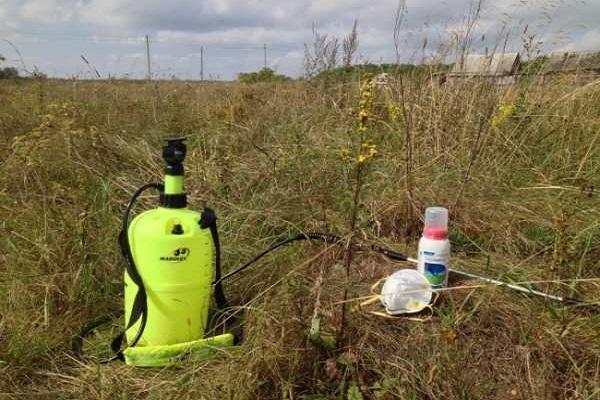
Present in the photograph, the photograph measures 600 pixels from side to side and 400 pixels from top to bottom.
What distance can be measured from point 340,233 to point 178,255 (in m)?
0.83

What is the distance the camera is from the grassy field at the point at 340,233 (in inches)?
55.2

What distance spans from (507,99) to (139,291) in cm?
266

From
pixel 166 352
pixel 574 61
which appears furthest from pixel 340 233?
pixel 574 61

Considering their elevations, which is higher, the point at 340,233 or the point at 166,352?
the point at 340,233

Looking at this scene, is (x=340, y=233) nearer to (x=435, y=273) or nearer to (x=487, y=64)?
(x=435, y=273)

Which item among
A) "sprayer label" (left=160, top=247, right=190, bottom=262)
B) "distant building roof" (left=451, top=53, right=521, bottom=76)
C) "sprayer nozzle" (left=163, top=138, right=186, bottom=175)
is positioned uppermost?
"distant building roof" (left=451, top=53, right=521, bottom=76)

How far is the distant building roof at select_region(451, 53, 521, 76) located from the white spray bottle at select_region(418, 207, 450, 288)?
1875 mm

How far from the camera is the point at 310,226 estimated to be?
2314 millimetres

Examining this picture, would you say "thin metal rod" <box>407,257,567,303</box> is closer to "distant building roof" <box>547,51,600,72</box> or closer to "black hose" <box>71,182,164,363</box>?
"black hose" <box>71,182,164,363</box>

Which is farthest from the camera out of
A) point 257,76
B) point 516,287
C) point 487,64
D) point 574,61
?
point 257,76

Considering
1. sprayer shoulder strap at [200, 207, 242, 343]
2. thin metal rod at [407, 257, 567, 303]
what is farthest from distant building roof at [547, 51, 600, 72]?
sprayer shoulder strap at [200, 207, 242, 343]

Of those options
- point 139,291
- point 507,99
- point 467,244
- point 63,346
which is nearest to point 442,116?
point 507,99

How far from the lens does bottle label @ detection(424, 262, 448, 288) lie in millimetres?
1696

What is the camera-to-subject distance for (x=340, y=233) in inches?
86.9
